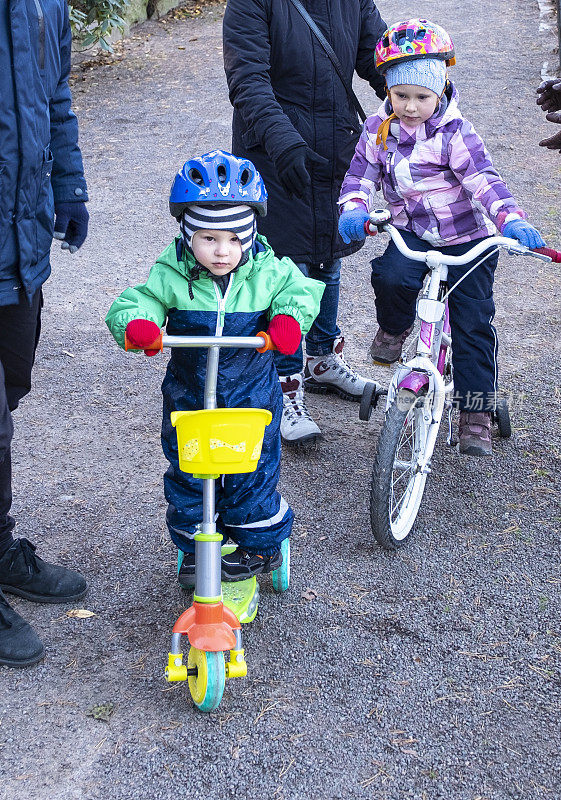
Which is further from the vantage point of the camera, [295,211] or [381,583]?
[295,211]

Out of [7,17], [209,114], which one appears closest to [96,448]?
[7,17]

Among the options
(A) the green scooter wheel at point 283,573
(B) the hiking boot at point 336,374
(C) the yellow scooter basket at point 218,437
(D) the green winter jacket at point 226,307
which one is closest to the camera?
(C) the yellow scooter basket at point 218,437

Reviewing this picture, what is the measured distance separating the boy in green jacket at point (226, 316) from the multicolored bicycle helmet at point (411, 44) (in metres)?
0.99

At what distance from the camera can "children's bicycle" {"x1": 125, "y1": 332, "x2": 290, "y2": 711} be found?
2.79 metres

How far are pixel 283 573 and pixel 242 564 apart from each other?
22 centimetres

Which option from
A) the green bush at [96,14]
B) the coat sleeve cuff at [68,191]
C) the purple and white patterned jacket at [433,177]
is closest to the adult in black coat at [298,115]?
the purple and white patterned jacket at [433,177]

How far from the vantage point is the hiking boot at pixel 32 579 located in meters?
3.55

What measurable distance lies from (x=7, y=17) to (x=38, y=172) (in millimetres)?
493

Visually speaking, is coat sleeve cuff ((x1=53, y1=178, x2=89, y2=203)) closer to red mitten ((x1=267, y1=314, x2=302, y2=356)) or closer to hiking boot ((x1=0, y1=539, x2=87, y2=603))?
red mitten ((x1=267, y1=314, x2=302, y2=356))

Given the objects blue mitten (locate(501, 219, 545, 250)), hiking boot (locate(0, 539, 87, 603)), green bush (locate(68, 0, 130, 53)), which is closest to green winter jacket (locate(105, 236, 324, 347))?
blue mitten (locate(501, 219, 545, 250))

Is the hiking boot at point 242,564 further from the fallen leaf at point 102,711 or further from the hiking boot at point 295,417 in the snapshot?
the hiking boot at point 295,417

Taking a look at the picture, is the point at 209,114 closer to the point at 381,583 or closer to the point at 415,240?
the point at 415,240

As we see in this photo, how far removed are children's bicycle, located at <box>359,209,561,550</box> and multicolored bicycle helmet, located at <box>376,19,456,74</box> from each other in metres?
0.60

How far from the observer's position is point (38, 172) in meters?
3.21
